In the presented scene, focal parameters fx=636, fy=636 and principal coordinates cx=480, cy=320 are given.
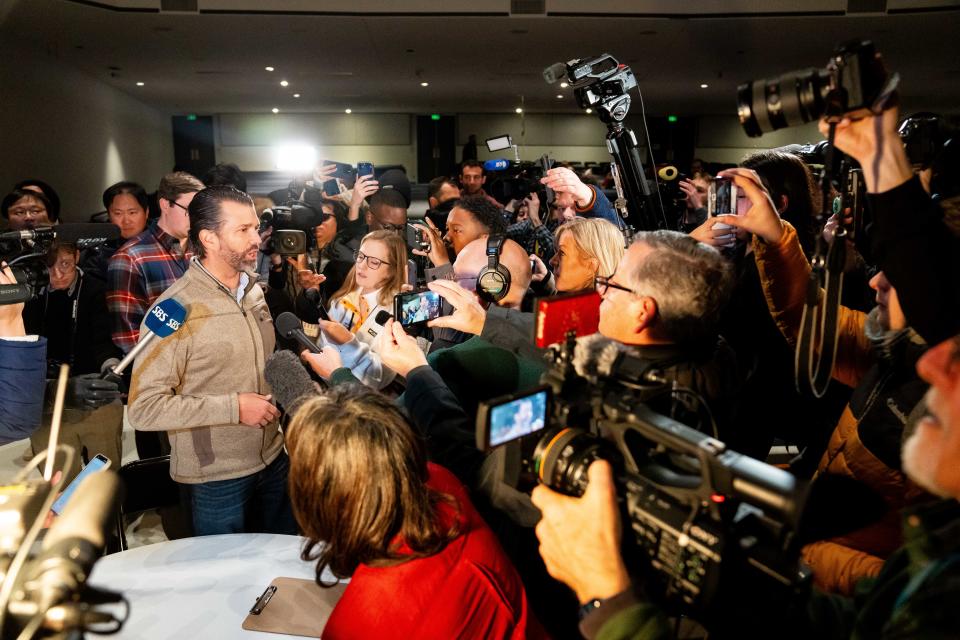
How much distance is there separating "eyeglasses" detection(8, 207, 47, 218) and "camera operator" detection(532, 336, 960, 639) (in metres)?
3.26

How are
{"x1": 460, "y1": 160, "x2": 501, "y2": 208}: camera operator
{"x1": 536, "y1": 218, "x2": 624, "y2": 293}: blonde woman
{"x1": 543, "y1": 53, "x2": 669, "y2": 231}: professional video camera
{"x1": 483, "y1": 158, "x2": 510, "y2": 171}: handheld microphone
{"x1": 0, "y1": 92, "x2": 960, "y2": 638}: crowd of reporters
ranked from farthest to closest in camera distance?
{"x1": 460, "y1": 160, "x2": 501, "y2": 208}: camera operator, {"x1": 483, "y1": 158, "x2": 510, "y2": 171}: handheld microphone, {"x1": 543, "y1": 53, "x2": 669, "y2": 231}: professional video camera, {"x1": 536, "y1": 218, "x2": 624, "y2": 293}: blonde woman, {"x1": 0, "y1": 92, "x2": 960, "y2": 638}: crowd of reporters

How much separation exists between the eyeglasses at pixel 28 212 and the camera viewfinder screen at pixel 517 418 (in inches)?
126

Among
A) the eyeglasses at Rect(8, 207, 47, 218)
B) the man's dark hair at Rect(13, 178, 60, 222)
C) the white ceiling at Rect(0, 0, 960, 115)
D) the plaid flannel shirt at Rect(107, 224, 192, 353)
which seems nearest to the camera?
the plaid flannel shirt at Rect(107, 224, 192, 353)

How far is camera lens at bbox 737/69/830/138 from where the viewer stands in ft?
3.59

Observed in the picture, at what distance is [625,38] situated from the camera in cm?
657

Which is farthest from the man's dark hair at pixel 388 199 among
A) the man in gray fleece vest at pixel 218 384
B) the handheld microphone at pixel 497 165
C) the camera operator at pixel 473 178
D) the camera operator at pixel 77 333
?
the man in gray fleece vest at pixel 218 384

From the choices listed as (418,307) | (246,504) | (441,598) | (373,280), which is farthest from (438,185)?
(441,598)

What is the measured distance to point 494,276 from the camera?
203cm

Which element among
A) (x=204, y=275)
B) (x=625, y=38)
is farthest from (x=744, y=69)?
(x=204, y=275)

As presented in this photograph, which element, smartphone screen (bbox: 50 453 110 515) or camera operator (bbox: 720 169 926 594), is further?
smartphone screen (bbox: 50 453 110 515)

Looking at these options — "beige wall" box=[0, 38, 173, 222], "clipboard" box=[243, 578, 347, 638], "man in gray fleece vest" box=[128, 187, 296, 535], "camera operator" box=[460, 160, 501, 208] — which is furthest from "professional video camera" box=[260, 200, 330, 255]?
"beige wall" box=[0, 38, 173, 222]

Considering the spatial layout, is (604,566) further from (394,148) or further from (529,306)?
(394,148)

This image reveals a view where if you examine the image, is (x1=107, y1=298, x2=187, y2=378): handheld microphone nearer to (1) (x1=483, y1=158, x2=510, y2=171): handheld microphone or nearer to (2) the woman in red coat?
(2) the woman in red coat

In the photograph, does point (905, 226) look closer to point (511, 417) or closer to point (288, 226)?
point (511, 417)
